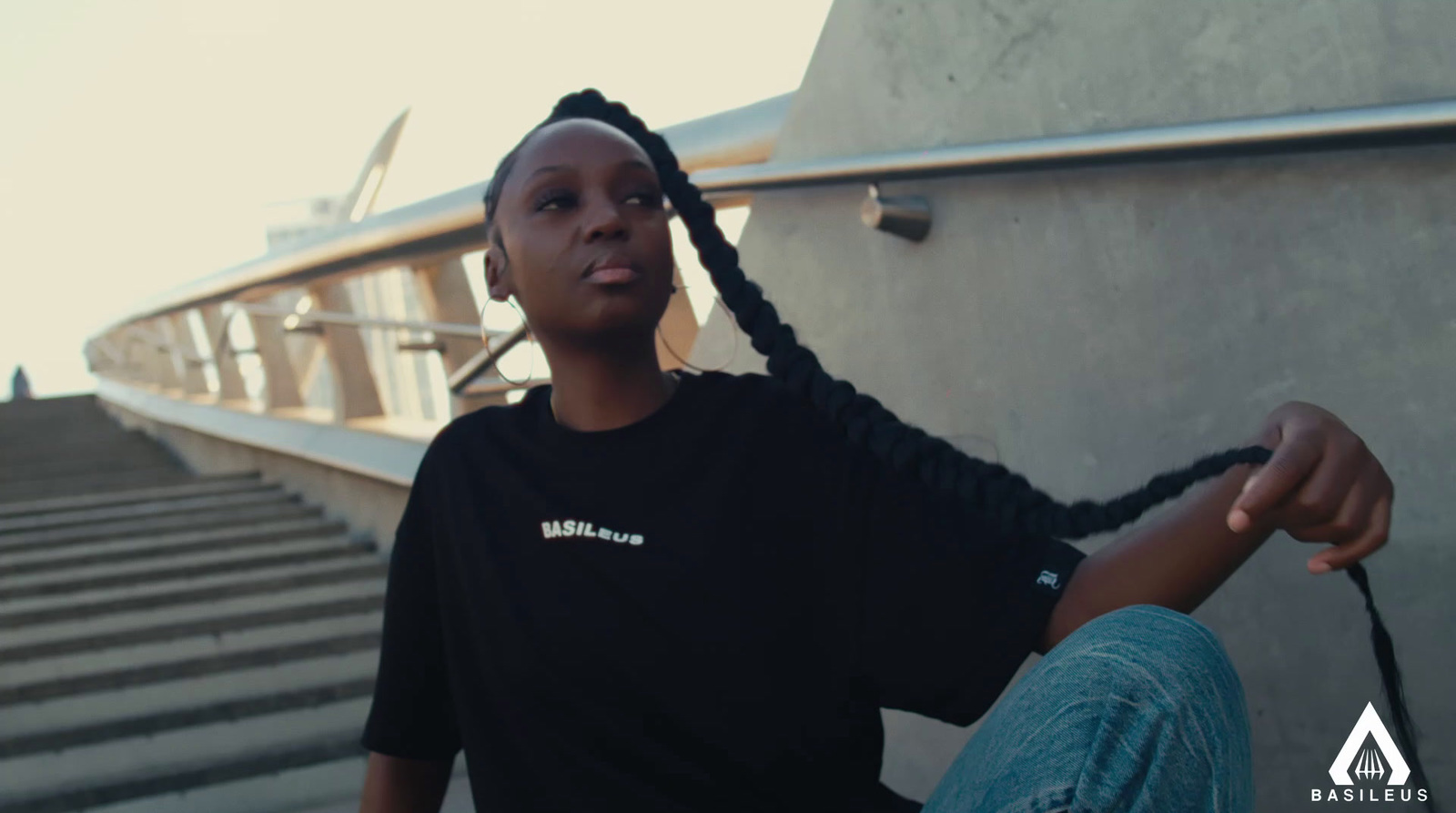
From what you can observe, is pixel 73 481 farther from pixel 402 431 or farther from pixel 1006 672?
pixel 1006 672

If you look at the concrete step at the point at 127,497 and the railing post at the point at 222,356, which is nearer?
the concrete step at the point at 127,497

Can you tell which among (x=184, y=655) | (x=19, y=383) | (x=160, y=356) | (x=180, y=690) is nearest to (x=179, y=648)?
(x=184, y=655)

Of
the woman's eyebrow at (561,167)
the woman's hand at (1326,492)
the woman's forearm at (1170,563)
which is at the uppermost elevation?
the woman's eyebrow at (561,167)

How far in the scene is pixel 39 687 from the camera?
344 cm

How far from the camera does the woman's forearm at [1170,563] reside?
120 cm

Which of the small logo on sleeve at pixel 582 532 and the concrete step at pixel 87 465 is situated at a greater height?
the concrete step at pixel 87 465

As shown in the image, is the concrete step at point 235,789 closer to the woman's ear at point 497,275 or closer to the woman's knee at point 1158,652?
the woman's ear at point 497,275

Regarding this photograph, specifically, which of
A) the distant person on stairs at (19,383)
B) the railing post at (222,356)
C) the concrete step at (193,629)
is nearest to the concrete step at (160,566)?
the concrete step at (193,629)

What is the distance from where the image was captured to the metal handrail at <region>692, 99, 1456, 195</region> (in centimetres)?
139

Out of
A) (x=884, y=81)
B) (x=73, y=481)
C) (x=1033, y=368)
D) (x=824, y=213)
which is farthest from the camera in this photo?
(x=73, y=481)

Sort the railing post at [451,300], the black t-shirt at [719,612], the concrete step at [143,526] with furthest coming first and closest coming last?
1. the concrete step at [143,526]
2. the railing post at [451,300]
3. the black t-shirt at [719,612]

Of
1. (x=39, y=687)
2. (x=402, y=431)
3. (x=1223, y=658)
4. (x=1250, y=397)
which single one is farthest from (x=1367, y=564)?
(x=402, y=431)

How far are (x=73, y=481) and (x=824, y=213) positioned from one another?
6.87 metres

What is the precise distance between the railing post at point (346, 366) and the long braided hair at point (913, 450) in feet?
13.5
